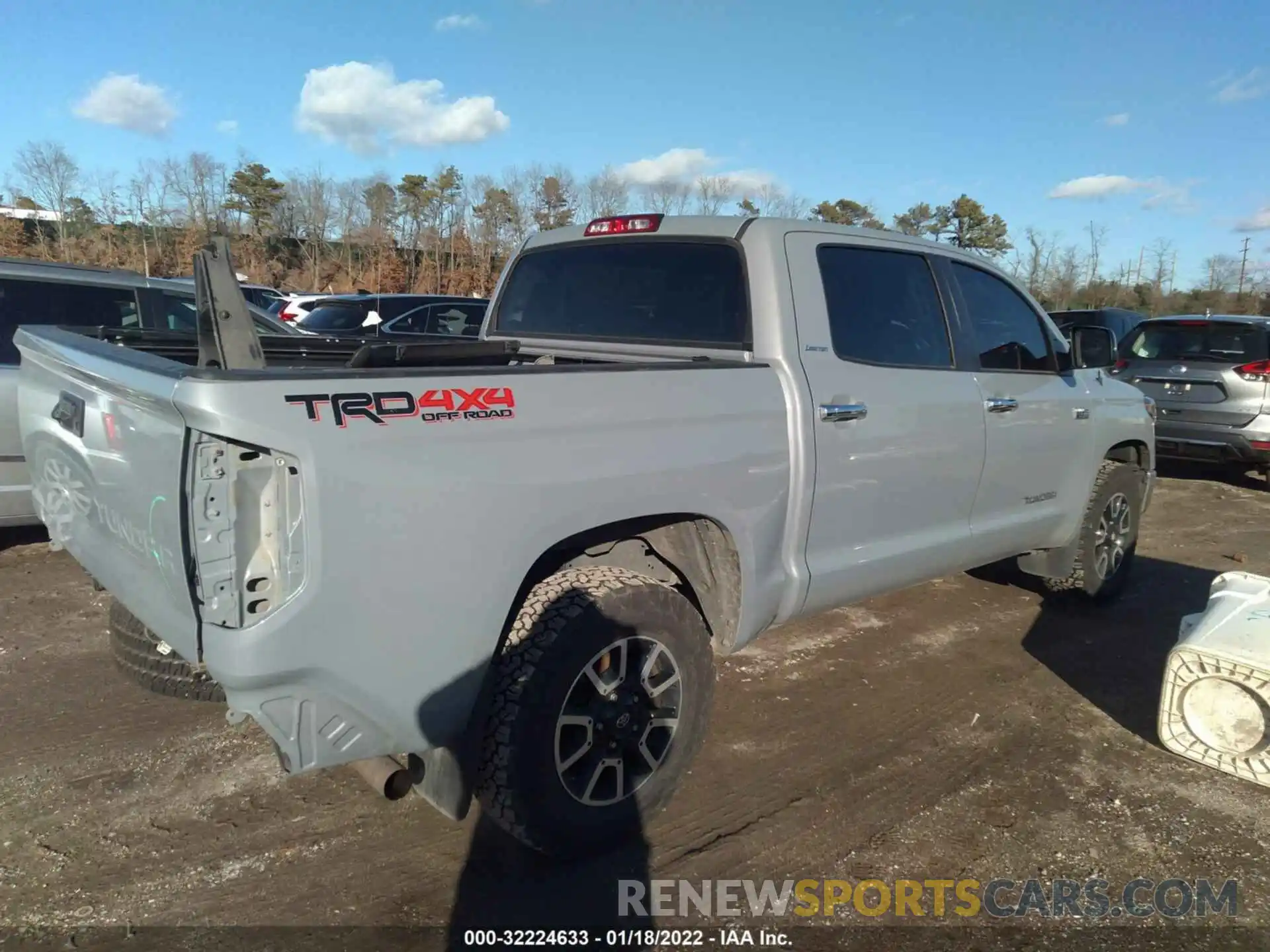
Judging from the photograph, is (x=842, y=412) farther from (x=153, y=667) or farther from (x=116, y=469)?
(x=153, y=667)

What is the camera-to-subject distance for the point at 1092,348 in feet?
16.0

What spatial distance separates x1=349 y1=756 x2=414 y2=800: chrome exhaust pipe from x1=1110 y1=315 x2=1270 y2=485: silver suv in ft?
→ 27.6

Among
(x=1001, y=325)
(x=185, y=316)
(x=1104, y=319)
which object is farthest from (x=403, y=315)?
(x=1104, y=319)

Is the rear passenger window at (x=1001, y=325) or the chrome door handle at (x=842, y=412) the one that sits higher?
the rear passenger window at (x=1001, y=325)

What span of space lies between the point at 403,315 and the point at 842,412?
1046cm

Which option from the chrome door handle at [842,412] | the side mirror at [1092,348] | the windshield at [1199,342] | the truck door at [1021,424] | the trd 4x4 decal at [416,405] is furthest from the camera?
the windshield at [1199,342]

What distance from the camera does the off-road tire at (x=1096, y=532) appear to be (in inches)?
200

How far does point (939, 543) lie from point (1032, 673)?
1.11m

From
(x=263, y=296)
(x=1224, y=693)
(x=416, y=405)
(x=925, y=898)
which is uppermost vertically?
(x=263, y=296)

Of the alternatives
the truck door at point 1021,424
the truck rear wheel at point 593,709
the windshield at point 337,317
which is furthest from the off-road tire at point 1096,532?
the windshield at point 337,317

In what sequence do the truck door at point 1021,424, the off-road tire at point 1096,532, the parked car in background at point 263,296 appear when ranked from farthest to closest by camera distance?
the parked car in background at point 263,296 < the off-road tire at point 1096,532 < the truck door at point 1021,424

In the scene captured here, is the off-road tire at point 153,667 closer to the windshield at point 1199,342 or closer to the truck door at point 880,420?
the truck door at point 880,420

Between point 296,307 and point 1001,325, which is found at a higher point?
point 296,307

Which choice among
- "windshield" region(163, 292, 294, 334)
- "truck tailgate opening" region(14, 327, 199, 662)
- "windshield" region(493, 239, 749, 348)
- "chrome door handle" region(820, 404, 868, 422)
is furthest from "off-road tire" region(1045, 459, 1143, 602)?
"windshield" region(163, 292, 294, 334)
